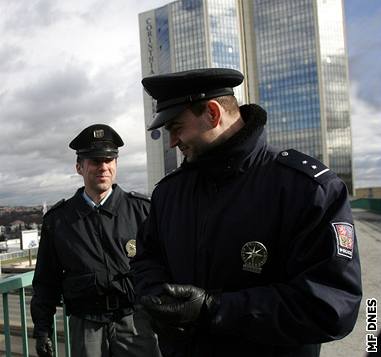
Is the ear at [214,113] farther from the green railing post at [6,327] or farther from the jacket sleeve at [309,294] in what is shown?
the green railing post at [6,327]

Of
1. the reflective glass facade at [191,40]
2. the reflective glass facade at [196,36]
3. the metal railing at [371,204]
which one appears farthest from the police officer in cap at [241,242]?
the reflective glass facade at [191,40]

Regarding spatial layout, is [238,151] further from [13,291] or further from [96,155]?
[13,291]

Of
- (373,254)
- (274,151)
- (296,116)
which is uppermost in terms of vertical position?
(296,116)

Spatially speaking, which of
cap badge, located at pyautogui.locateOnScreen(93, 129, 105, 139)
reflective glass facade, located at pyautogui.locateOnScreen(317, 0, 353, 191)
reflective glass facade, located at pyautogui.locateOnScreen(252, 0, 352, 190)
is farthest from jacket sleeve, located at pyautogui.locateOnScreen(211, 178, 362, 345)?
reflective glass facade, located at pyautogui.locateOnScreen(317, 0, 353, 191)

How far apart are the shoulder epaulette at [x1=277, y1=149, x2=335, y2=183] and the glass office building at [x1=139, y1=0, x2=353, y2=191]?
78904 millimetres

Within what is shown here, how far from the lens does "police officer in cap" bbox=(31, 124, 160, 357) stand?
263 cm

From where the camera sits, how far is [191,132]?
1683mm

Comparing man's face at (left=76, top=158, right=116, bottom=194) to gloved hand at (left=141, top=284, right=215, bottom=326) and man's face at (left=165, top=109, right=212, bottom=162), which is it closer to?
man's face at (left=165, top=109, right=212, bottom=162)

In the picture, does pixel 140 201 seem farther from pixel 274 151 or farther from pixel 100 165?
pixel 274 151

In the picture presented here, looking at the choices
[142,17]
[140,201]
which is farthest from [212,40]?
[140,201]

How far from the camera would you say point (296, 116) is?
85375mm

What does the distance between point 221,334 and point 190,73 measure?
3.48 ft

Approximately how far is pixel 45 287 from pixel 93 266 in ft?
1.36

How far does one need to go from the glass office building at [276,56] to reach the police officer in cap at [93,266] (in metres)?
77.6
